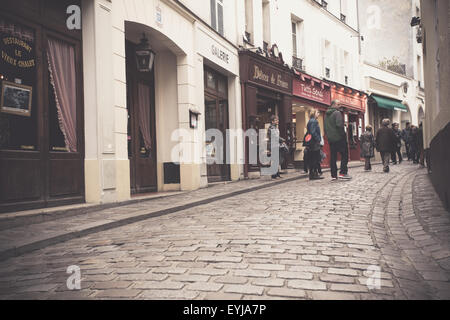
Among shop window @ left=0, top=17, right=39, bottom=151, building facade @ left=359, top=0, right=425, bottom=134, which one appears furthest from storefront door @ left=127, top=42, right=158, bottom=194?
building facade @ left=359, top=0, right=425, bottom=134

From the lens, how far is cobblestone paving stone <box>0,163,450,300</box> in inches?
111

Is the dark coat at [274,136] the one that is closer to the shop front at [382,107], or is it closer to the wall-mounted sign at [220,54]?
the wall-mounted sign at [220,54]

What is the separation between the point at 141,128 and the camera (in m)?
9.69

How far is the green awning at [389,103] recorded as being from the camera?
25294 millimetres

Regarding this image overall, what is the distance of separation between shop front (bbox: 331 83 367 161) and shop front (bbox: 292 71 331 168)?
5.85 ft

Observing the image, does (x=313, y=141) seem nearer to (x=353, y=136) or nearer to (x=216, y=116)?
(x=216, y=116)

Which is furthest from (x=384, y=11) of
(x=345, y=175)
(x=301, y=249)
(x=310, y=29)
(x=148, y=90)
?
(x=301, y=249)

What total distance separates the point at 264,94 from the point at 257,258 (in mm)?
12186

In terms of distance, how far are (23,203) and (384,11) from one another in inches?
1173

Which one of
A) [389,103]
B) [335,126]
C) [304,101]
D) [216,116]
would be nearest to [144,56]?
[216,116]

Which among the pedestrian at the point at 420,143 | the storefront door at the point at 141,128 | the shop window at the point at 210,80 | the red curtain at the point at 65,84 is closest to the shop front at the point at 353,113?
the pedestrian at the point at 420,143

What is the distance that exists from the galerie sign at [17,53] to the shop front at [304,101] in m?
12.5
